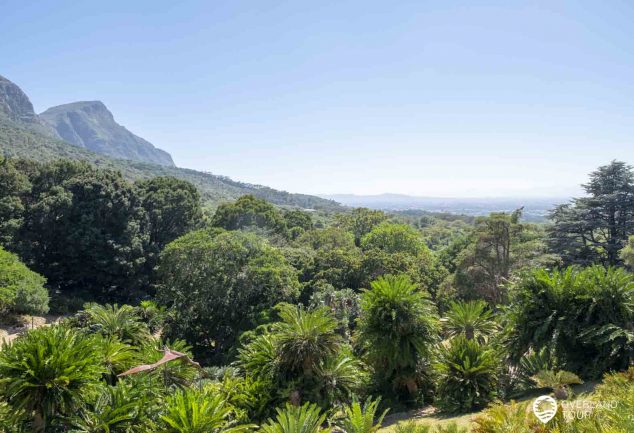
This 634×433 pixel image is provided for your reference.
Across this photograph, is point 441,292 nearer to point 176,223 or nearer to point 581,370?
point 581,370

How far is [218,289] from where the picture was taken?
26125mm

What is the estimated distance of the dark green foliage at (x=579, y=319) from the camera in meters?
13.3

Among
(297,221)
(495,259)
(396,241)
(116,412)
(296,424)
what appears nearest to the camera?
(296,424)

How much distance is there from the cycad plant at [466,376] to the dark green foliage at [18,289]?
2615 cm

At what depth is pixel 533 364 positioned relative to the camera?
16.0 meters

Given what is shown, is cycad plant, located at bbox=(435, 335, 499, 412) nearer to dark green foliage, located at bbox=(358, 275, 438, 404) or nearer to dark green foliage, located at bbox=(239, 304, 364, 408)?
dark green foliage, located at bbox=(358, 275, 438, 404)

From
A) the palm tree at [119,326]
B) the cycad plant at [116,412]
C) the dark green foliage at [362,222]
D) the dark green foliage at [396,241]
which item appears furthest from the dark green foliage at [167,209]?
the cycad plant at [116,412]

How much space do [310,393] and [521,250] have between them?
70.5 ft

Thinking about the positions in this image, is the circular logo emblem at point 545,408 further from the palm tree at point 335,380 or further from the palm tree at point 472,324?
the palm tree at point 472,324

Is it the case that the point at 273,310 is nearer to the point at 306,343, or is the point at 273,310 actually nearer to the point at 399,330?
the point at 306,343

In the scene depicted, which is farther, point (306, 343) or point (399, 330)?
point (399, 330)

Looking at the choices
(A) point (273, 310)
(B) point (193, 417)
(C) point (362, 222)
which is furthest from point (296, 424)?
(C) point (362, 222)

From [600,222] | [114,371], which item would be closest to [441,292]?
[600,222]

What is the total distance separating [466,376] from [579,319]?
185 inches
